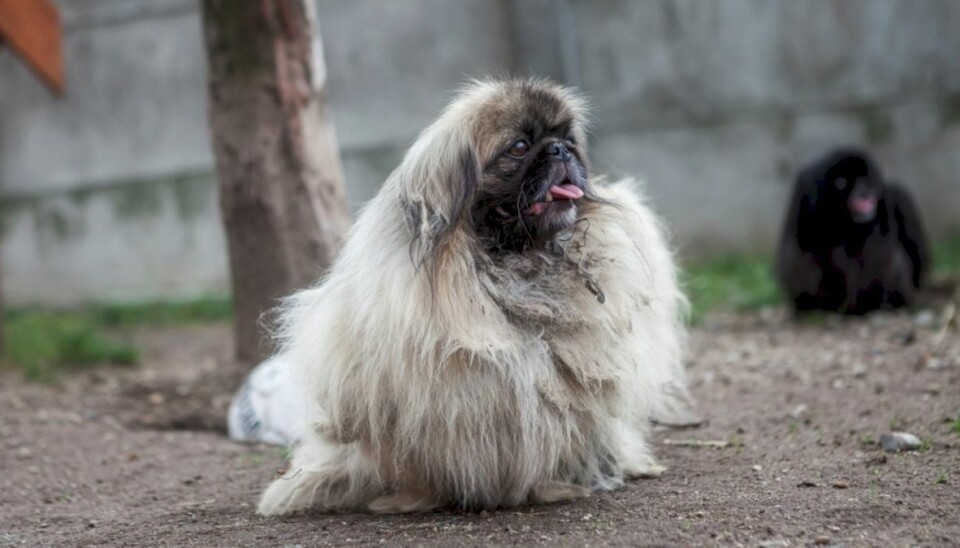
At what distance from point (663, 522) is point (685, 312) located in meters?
1.23

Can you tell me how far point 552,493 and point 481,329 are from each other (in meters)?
0.66

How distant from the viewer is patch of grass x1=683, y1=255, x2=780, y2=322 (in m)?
7.68

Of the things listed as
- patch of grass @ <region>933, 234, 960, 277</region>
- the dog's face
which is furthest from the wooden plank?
patch of grass @ <region>933, 234, 960, 277</region>

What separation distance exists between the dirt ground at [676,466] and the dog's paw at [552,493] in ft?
0.21

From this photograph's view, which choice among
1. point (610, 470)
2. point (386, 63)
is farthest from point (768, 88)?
point (610, 470)

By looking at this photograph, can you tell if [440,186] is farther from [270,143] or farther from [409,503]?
[270,143]

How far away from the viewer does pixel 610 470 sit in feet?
12.1

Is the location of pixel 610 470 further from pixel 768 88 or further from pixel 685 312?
pixel 768 88

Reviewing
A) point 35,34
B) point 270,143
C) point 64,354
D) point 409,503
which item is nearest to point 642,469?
point 409,503

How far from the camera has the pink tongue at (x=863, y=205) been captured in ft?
22.1

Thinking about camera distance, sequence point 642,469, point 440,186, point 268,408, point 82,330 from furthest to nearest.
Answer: point 82,330 < point 268,408 < point 642,469 < point 440,186

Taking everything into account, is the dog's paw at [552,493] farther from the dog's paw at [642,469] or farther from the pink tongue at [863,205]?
the pink tongue at [863,205]

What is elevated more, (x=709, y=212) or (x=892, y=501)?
Answer: (x=709, y=212)

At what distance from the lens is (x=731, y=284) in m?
8.41
